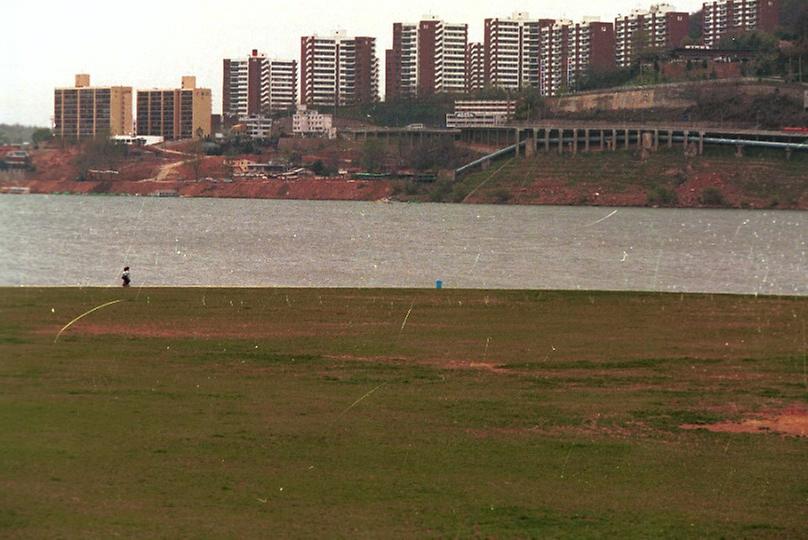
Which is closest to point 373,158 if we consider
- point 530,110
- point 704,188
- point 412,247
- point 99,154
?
point 530,110

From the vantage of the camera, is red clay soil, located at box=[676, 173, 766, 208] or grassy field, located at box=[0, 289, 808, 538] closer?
grassy field, located at box=[0, 289, 808, 538]

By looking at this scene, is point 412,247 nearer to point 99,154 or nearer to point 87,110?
point 87,110

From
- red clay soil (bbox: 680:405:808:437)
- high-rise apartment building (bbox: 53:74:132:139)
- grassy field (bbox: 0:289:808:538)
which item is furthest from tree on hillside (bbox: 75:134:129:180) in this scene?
red clay soil (bbox: 680:405:808:437)

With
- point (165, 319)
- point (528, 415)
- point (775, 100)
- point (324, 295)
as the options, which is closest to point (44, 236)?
point (324, 295)

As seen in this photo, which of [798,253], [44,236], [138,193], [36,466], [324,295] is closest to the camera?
[36,466]

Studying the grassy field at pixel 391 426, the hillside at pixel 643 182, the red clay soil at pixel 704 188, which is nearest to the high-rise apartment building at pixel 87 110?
the hillside at pixel 643 182

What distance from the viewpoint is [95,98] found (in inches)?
6855

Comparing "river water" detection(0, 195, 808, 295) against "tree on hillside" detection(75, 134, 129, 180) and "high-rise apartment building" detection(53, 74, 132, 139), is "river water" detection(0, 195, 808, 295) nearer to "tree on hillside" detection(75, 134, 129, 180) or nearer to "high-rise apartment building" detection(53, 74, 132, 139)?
"high-rise apartment building" detection(53, 74, 132, 139)

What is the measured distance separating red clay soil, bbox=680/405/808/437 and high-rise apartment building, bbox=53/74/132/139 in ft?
318

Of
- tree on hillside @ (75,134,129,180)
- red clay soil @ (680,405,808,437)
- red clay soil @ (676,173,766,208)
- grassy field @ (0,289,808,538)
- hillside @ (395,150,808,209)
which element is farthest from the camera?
tree on hillside @ (75,134,129,180)

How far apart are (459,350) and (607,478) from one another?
38.9ft

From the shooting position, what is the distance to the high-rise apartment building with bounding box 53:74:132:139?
13650 centimetres

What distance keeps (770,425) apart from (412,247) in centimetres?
6464

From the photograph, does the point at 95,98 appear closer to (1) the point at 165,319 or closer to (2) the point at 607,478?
(1) the point at 165,319
